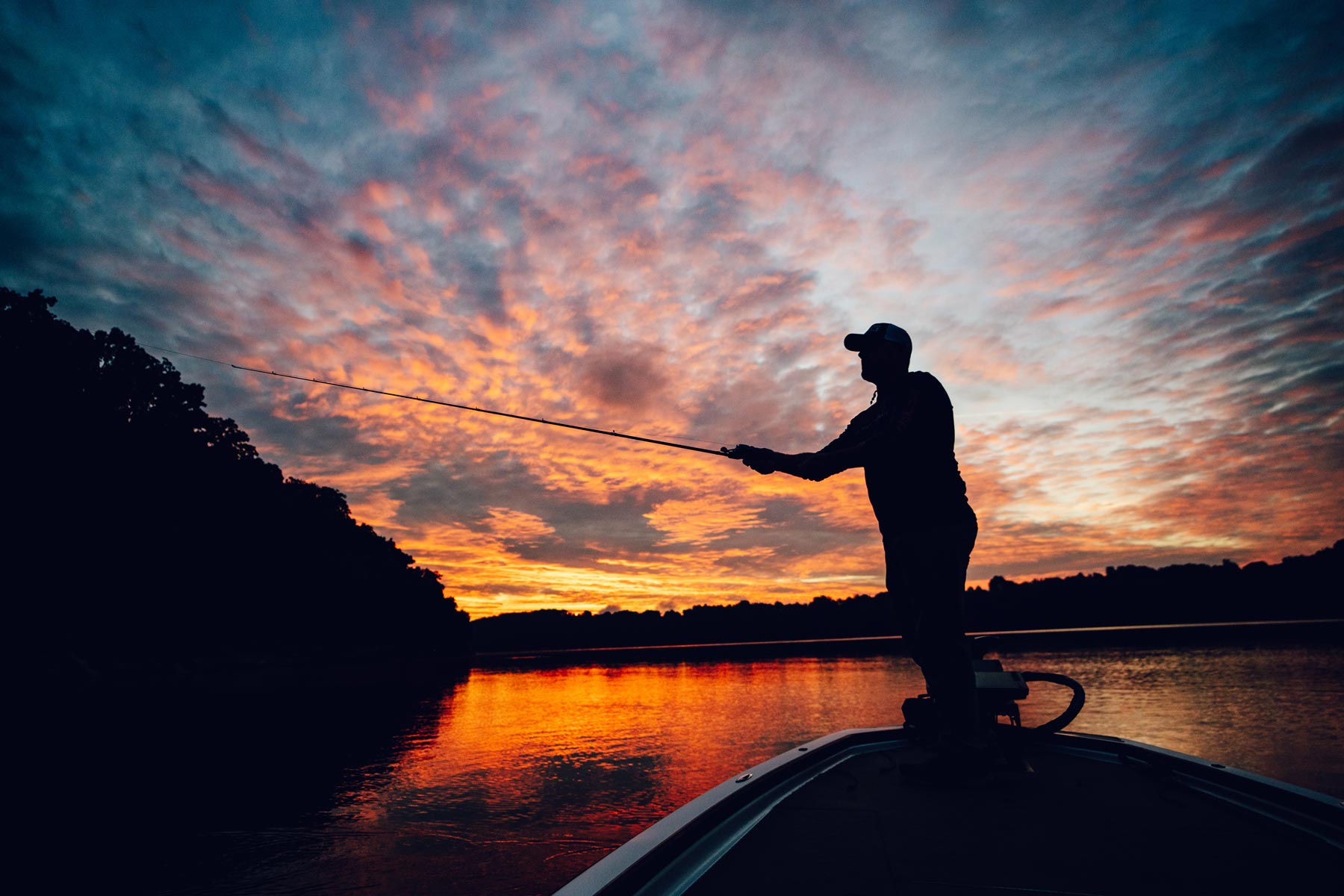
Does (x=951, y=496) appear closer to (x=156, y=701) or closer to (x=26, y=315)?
(x=156, y=701)

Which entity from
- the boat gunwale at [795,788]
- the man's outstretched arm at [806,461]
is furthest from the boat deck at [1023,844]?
the man's outstretched arm at [806,461]

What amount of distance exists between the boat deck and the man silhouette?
1.66ft

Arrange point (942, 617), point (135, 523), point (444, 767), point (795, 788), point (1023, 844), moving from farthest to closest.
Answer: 1. point (135, 523)
2. point (444, 767)
3. point (942, 617)
4. point (795, 788)
5. point (1023, 844)

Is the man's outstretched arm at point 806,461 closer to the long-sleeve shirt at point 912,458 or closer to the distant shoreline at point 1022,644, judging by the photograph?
the long-sleeve shirt at point 912,458

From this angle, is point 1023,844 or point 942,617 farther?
point 942,617

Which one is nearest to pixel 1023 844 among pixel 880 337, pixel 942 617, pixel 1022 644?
pixel 942 617

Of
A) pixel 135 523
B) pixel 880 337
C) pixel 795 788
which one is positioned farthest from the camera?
pixel 135 523

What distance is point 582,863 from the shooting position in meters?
8.70

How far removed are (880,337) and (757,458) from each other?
127 centimetres

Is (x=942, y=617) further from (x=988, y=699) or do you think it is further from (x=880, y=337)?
(x=880, y=337)

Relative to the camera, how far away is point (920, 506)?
4004 mm

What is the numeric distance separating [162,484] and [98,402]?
689 cm

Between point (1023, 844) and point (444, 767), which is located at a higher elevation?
point (1023, 844)

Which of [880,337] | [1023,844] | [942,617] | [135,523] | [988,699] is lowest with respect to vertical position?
[1023,844]
